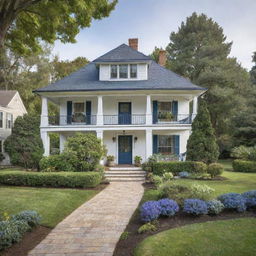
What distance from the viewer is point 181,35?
3381cm

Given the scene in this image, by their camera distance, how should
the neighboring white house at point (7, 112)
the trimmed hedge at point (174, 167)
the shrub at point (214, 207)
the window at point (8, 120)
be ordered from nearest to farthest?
the shrub at point (214, 207) → the trimmed hedge at point (174, 167) → the neighboring white house at point (7, 112) → the window at point (8, 120)

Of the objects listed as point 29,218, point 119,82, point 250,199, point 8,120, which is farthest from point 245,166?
point 8,120

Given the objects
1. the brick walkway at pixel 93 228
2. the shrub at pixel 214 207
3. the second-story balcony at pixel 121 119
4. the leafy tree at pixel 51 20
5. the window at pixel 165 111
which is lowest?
the brick walkway at pixel 93 228

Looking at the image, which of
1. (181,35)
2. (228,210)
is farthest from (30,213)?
(181,35)

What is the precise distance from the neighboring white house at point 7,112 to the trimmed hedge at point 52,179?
13.1 meters

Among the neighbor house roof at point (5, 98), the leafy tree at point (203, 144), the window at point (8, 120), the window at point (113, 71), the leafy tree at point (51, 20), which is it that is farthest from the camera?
the neighbor house roof at point (5, 98)

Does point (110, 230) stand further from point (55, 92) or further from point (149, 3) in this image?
point (55, 92)

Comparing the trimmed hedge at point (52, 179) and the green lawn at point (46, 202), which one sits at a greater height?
the trimmed hedge at point (52, 179)

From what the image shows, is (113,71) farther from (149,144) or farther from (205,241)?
(205,241)

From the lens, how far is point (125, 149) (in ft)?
Answer: 59.8

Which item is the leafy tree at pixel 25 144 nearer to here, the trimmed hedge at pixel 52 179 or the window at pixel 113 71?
the trimmed hedge at pixel 52 179

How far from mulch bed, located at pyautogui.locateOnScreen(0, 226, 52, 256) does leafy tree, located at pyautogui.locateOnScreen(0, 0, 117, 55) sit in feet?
17.1

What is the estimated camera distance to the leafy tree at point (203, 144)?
13.9 m

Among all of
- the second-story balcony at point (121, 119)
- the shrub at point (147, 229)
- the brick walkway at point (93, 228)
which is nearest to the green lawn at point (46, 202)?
the brick walkway at point (93, 228)
